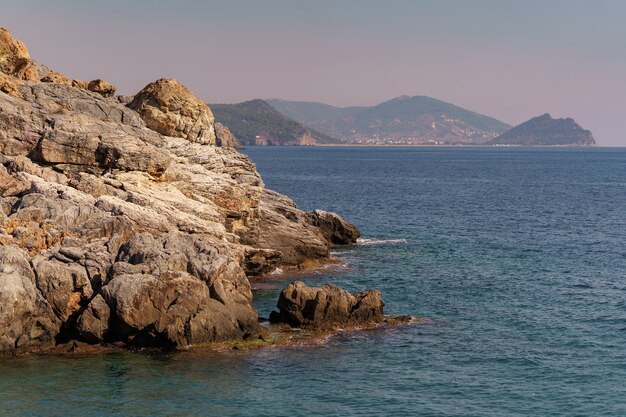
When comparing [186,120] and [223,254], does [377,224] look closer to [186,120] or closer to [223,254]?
[186,120]

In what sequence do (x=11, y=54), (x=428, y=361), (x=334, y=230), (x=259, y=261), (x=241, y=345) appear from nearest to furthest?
(x=428, y=361), (x=241, y=345), (x=259, y=261), (x=11, y=54), (x=334, y=230)

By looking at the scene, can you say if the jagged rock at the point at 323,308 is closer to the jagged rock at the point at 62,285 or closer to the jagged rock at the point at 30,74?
A: the jagged rock at the point at 62,285

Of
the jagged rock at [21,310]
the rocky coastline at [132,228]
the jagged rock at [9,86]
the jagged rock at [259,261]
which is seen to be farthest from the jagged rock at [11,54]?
the jagged rock at [21,310]

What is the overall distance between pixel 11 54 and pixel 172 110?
1396 centimetres

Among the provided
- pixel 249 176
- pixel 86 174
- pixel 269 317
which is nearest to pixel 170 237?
pixel 269 317

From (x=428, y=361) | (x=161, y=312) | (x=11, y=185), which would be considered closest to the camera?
(x=428, y=361)

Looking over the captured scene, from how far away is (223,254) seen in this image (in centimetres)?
5053

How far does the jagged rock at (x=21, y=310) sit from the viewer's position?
138 ft

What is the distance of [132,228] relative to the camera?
51.9m

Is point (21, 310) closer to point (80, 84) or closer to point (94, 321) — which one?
point (94, 321)

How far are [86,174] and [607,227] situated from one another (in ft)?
205

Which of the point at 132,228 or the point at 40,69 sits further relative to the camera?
the point at 40,69

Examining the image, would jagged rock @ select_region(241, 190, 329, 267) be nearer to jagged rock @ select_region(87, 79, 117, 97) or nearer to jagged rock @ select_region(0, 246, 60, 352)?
jagged rock @ select_region(87, 79, 117, 97)

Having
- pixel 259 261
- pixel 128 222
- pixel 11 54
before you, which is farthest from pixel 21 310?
pixel 11 54
